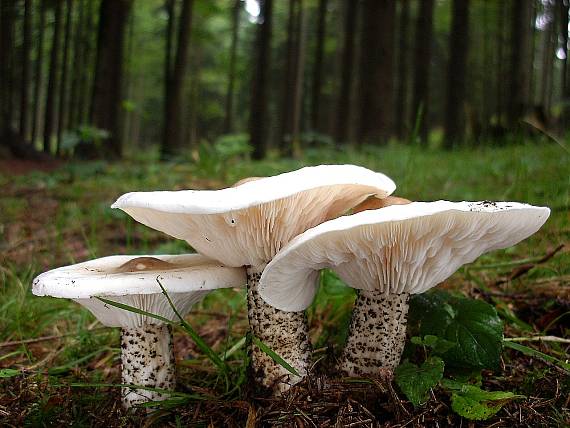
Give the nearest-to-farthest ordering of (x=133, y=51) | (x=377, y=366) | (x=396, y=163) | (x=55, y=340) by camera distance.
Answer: (x=377, y=366) < (x=55, y=340) < (x=396, y=163) < (x=133, y=51)

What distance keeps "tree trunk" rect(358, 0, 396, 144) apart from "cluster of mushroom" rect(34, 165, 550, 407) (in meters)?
8.21

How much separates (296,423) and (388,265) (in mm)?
647

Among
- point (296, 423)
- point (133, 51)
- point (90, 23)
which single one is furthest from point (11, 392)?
point (133, 51)

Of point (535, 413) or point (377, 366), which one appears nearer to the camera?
point (535, 413)

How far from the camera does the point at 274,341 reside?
1973 millimetres

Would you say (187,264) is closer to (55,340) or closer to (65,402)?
(65,402)

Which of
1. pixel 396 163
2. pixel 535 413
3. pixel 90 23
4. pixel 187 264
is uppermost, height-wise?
pixel 90 23

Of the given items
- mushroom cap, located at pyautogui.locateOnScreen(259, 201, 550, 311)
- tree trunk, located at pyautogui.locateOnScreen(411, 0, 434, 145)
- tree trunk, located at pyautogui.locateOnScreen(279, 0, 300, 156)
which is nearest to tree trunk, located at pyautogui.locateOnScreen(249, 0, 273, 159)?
tree trunk, located at pyautogui.locateOnScreen(279, 0, 300, 156)

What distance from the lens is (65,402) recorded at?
1996mm

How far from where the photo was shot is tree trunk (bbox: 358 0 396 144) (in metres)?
9.93

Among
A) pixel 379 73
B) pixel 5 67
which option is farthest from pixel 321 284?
pixel 5 67

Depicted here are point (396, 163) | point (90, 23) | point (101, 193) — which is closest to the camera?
point (396, 163)

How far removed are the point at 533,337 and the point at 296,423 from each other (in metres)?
1.21

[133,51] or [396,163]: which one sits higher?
[133,51]
